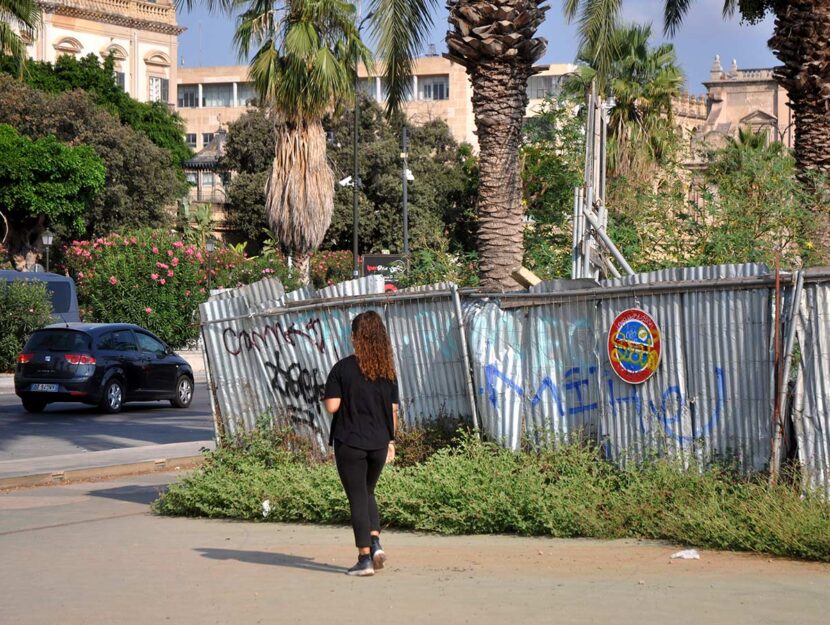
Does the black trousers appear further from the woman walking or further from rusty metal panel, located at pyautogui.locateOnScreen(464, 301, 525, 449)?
rusty metal panel, located at pyautogui.locateOnScreen(464, 301, 525, 449)

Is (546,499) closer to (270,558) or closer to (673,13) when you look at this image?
(270,558)

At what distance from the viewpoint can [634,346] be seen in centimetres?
923

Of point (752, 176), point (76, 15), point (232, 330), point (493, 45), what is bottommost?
point (232, 330)

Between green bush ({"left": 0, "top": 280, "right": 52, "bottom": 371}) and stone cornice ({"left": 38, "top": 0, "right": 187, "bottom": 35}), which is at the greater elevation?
stone cornice ({"left": 38, "top": 0, "right": 187, "bottom": 35})

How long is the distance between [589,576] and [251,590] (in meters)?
1.98

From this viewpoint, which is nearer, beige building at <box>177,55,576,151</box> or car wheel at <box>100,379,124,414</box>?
car wheel at <box>100,379,124,414</box>

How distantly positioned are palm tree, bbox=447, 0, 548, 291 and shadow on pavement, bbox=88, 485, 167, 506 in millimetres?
4114

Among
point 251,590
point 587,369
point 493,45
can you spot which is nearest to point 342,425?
point 251,590

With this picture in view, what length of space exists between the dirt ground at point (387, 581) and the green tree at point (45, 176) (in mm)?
49559

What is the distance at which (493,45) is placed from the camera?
13633mm

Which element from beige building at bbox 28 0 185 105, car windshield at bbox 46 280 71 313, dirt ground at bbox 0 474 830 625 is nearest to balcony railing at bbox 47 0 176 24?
beige building at bbox 28 0 185 105

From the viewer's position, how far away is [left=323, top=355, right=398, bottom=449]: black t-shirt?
785 centimetres

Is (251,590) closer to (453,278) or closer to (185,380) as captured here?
(453,278)

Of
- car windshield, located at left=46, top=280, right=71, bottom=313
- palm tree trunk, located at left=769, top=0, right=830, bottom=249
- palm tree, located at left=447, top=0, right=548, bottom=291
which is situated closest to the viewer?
palm tree, located at left=447, top=0, right=548, bottom=291
